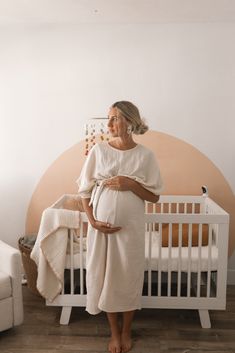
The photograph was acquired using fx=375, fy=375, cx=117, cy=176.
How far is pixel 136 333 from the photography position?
2.31m

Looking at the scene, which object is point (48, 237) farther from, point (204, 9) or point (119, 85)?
point (204, 9)

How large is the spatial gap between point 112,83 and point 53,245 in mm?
1453

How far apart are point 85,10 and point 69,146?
1054 mm

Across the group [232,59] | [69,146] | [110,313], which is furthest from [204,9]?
[110,313]

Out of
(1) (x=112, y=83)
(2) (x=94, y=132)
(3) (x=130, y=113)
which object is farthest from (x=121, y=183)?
(1) (x=112, y=83)

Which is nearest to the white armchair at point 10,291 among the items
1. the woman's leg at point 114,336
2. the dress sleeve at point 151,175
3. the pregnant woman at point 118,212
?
the pregnant woman at point 118,212

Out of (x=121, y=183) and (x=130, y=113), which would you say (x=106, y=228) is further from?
(x=130, y=113)

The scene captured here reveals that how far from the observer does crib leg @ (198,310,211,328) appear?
2.37m

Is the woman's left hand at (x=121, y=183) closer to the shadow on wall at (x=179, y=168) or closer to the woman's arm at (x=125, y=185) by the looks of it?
the woman's arm at (x=125, y=185)

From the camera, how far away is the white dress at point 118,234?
6.66 ft

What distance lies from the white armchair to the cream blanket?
0.47ft

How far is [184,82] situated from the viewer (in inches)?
119

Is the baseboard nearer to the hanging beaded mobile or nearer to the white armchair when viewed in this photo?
the hanging beaded mobile

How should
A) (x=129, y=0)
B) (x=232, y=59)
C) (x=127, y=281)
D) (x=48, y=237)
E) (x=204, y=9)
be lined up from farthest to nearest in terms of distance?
(x=232, y=59) < (x=204, y=9) < (x=129, y=0) < (x=48, y=237) < (x=127, y=281)
